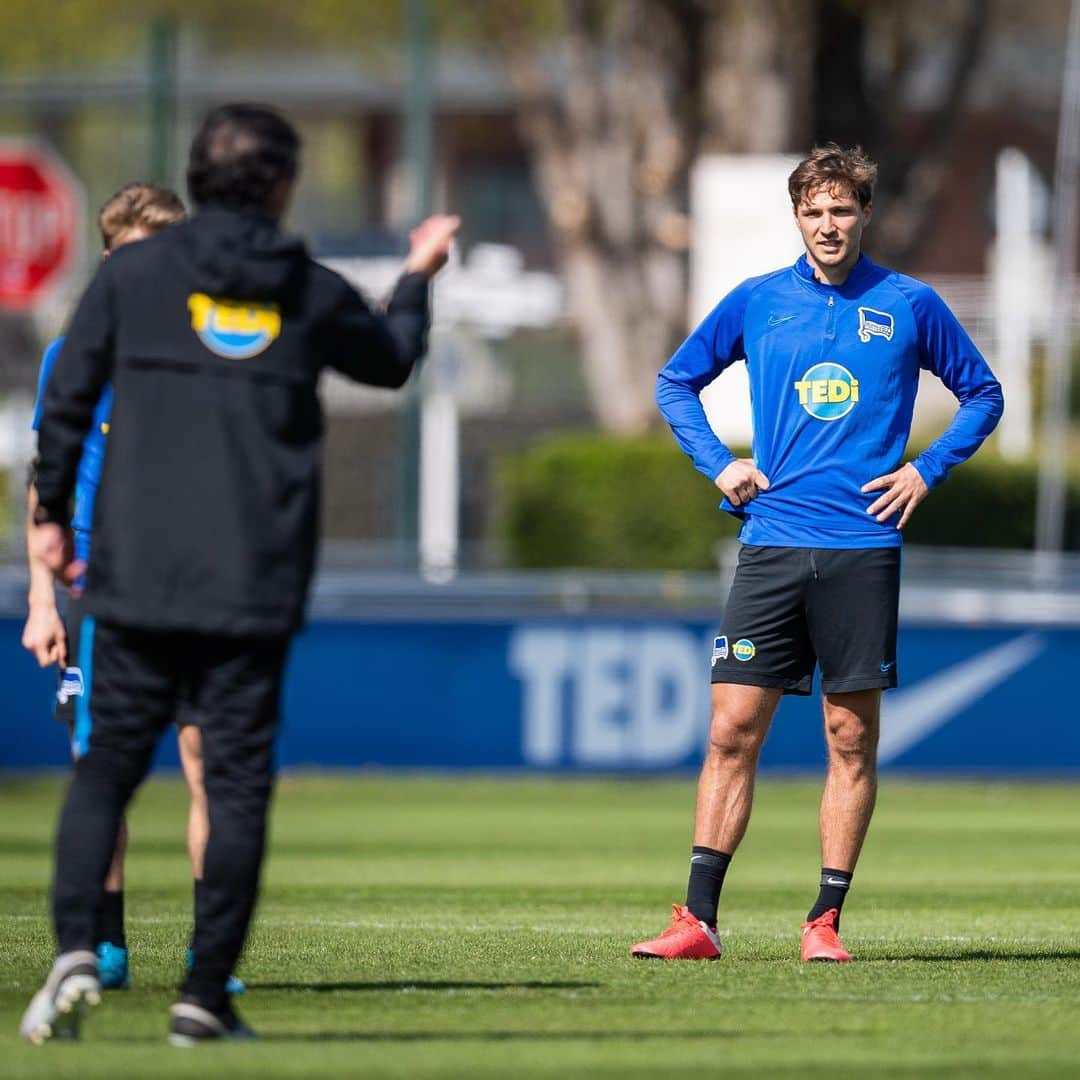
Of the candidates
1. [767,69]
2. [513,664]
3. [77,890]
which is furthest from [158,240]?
[767,69]

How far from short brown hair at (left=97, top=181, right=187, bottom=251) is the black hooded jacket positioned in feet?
3.78

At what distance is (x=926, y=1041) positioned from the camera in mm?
5855

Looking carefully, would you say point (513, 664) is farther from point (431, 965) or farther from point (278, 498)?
point (278, 498)

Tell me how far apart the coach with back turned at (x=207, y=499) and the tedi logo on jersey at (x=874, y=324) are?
210cm

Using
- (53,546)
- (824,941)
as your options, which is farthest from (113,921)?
(824,941)

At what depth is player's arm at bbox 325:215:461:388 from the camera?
18.5 feet

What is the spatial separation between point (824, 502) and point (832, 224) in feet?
2.52

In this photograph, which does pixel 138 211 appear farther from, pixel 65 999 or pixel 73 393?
pixel 65 999

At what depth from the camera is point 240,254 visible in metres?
5.54

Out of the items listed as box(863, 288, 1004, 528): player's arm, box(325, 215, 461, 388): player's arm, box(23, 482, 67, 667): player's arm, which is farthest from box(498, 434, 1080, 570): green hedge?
box(325, 215, 461, 388): player's arm

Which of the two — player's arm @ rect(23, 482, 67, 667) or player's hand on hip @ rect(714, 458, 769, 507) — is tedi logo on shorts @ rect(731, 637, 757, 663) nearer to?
player's hand on hip @ rect(714, 458, 769, 507)

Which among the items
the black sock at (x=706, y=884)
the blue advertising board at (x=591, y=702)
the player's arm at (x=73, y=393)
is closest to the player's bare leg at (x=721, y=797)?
the black sock at (x=706, y=884)

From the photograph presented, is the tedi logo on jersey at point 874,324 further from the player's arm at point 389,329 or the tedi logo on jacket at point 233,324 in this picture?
the tedi logo on jacket at point 233,324

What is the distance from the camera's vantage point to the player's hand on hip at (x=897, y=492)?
732cm
